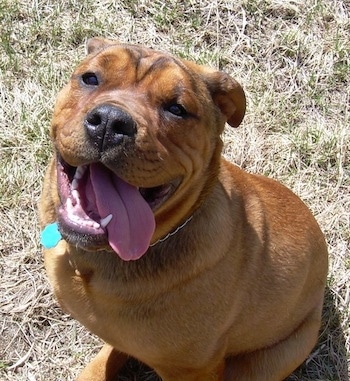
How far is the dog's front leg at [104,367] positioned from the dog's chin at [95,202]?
4.07ft

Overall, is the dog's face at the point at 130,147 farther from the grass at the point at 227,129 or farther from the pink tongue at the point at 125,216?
the grass at the point at 227,129

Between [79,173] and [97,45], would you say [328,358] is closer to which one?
[79,173]

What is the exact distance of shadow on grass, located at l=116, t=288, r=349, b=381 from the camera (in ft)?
14.5

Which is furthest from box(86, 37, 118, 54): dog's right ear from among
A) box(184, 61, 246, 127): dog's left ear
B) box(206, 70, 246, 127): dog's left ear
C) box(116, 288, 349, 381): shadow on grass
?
box(116, 288, 349, 381): shadow on grass

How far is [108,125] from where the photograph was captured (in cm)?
280

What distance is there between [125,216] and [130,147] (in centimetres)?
34

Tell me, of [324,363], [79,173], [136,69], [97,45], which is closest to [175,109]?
[136,69]

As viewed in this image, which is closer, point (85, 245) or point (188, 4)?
point (85, 245)

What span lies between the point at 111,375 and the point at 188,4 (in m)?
3.01

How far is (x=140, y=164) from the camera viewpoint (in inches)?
114

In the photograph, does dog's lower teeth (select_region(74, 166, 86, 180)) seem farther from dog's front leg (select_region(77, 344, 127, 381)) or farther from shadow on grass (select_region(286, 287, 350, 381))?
shadow on grass (select_region(286, 287, 350, 381))

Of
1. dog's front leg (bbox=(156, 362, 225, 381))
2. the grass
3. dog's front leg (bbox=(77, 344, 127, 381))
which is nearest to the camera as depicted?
dog's front leg (bbox=(156, 362, 225, 381))

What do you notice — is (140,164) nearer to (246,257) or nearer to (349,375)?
(246,257)

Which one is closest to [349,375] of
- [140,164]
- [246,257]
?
[246,257]
